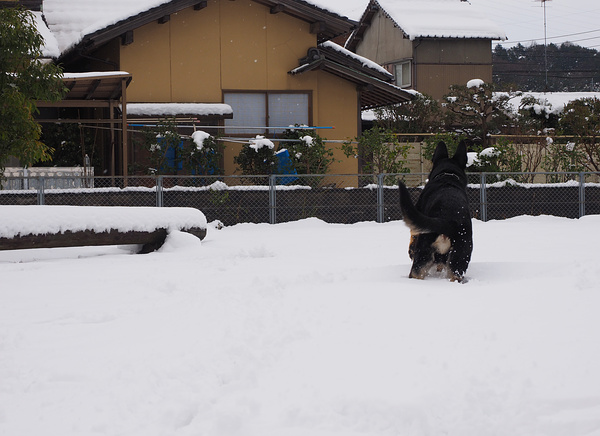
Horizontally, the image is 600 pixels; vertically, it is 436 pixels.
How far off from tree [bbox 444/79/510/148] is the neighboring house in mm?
6079

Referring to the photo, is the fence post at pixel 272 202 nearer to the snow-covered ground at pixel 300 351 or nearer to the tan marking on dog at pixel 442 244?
the snow-covered ground at pixel 300 351

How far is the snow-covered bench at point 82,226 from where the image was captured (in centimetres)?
946

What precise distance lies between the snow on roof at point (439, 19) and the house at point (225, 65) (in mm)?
12690

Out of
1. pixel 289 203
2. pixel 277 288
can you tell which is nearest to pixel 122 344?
pixel 277 288

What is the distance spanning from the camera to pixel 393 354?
4539 millimetres

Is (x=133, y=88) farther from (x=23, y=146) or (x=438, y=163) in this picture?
(x=438, y=163)

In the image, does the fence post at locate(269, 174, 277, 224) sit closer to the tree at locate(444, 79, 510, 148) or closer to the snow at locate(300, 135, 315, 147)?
the snow at locate(300, 135, 315, 147)

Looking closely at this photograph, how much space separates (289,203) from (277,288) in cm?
779

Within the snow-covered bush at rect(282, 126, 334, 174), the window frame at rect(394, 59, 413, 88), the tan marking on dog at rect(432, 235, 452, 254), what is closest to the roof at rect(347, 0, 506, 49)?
the window frame at rect(394, 59, 413, 88)

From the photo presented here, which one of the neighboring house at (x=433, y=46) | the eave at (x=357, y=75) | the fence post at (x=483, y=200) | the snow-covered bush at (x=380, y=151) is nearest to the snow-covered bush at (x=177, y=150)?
the snow-covered bush at (x=380, y=151)

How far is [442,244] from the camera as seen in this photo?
7.23 metres

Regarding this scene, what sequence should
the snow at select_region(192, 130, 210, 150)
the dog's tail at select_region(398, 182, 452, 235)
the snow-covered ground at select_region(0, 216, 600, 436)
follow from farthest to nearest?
the snow at select_region(192, 130, 210, 150)
the dog's tail at select_region(398, 182, 452, 235)
the snow-covered ground at select_region(0, 216, 600, 436)

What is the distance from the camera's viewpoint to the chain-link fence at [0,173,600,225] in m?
13.8

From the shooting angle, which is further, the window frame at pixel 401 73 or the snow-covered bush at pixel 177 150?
the window frame at pixel 401 73
